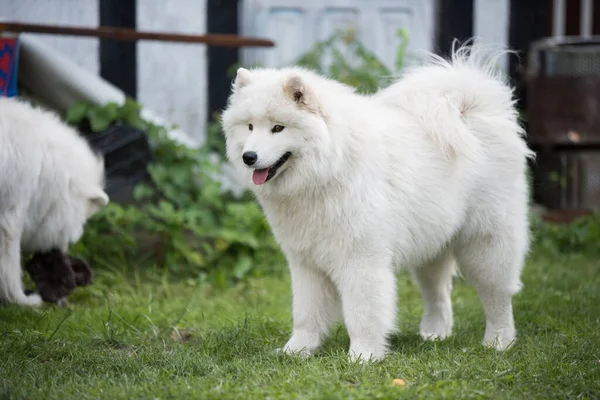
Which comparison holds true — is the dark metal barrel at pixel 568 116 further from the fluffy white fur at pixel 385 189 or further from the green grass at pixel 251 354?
the fluffy white fur at pixel 385 189

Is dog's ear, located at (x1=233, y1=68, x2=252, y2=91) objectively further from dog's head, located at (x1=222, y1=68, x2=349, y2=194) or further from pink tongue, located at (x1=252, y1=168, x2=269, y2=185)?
pink tongue, located at (x1=252, y1=168, x2=269, y2=185)

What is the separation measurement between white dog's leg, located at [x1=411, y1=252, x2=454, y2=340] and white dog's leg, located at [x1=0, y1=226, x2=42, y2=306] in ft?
7.80

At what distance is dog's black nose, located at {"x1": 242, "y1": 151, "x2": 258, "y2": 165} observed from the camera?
3480 mm

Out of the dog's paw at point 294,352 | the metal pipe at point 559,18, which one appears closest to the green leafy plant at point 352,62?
the metal pipe at point 559,18

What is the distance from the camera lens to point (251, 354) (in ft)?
12.3

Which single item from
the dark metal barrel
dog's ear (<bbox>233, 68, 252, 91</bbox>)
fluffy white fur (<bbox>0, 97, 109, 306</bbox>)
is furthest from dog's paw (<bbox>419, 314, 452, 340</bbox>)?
the dark metal barrel

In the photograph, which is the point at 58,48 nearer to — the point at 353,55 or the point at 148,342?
the point at 353,55

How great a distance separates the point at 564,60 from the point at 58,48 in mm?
4906

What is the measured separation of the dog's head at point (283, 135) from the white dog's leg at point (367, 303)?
487 mm

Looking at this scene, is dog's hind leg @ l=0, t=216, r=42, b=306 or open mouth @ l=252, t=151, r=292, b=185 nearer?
open mouth @ l=252, t=151, r=292, b=185

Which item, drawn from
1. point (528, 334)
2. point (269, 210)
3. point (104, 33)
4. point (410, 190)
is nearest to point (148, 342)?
point (269, 210)

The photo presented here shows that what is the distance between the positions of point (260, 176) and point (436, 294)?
1.43 m

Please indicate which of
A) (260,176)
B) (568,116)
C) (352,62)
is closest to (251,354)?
(260,176)

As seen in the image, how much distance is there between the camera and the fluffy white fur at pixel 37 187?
4.49 metres
